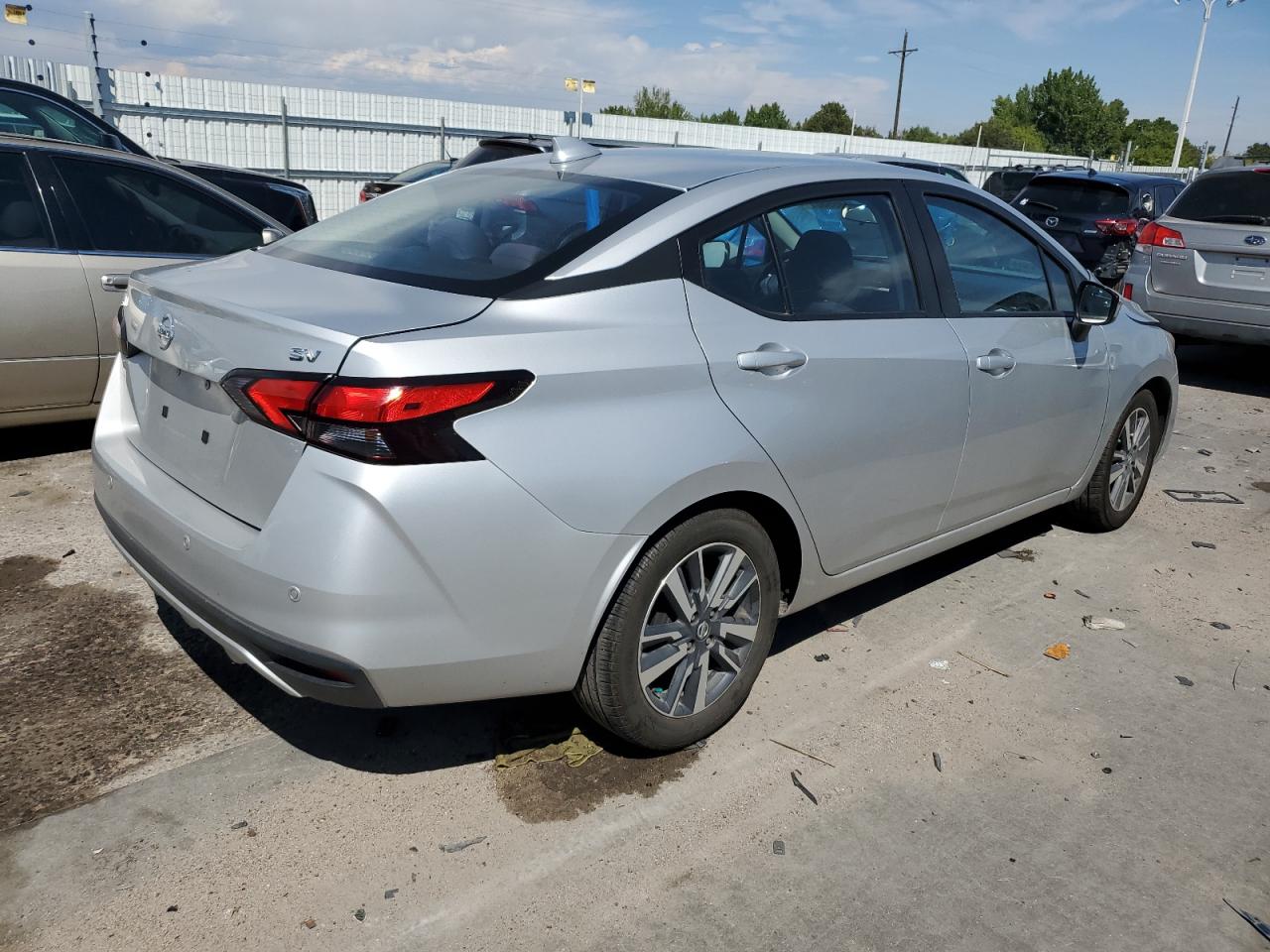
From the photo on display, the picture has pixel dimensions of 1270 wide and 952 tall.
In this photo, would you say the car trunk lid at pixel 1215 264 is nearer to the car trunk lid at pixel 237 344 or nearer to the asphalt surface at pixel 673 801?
the asphalt surface at pixel 673 801

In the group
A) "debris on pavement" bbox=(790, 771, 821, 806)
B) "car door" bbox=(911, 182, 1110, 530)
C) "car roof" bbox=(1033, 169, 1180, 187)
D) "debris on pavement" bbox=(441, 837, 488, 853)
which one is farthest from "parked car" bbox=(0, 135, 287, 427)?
"car roof" bbox=(1033, 169, 1180, 187)

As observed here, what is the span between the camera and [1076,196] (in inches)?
526

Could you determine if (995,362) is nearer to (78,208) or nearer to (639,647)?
(639,647)

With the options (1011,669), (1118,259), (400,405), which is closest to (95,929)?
(400,405)

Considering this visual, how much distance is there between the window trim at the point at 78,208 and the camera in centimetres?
520

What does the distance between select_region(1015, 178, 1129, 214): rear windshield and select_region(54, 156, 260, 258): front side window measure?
1047 centimetres

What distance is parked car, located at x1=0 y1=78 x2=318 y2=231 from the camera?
932 centimetres

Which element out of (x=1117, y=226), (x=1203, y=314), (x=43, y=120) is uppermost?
(x=43, y=120)

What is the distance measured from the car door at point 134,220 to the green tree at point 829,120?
83.1 m

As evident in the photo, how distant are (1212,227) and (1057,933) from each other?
7620mm

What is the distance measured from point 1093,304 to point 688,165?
6.41 ft

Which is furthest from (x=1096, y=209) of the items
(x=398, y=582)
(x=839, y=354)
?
(x=398, y=582)

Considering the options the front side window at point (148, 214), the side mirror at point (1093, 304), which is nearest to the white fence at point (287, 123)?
the front side window at point (148, 214)

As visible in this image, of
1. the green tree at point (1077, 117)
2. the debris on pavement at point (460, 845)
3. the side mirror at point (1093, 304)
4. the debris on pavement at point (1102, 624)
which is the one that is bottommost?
the debris on pavement at point (460, 845)
